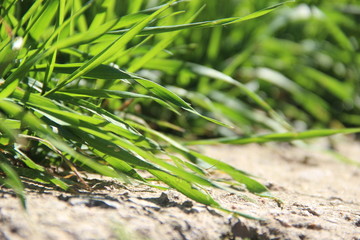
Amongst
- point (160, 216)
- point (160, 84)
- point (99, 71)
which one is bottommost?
point (160, 216)

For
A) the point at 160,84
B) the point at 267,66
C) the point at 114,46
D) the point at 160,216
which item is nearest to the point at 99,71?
the point at 114,46

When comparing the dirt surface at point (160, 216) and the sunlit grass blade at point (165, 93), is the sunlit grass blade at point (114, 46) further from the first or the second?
the dirt surface at point (160, 216)

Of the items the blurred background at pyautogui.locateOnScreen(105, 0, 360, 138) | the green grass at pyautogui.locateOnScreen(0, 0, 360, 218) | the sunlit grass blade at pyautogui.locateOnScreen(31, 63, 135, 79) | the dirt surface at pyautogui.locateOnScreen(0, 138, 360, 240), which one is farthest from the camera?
the blurred background at pyautogui.locateOnScreen(105, 0, 360, 138)

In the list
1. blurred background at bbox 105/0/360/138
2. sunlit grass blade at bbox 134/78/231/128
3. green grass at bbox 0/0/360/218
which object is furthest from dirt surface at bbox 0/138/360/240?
blurred background at bbox 105/0/360/138

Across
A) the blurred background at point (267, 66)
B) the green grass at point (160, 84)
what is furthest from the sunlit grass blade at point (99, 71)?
the blurred background at point (267, 66)

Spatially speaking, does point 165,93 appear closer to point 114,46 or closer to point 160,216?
point 114,46

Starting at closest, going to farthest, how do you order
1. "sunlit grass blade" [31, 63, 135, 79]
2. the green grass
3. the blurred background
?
the green grass
"sunlit grass blade" [31, 63, 135, 79]
the blurred background

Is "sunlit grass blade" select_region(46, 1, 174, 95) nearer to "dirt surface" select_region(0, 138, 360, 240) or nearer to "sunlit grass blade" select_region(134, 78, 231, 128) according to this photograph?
"sunlit grass blade" select_region(134, 78, 231, 128)

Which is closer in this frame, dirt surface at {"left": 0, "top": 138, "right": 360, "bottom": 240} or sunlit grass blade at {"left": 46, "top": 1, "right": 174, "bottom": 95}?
dirt surface at {"left": 0, "top": 138, "right": 360, "bottom": 240}

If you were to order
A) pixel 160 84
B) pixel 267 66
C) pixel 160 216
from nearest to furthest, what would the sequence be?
pixel 160 216, pixel 160 84, pixel 267 66
